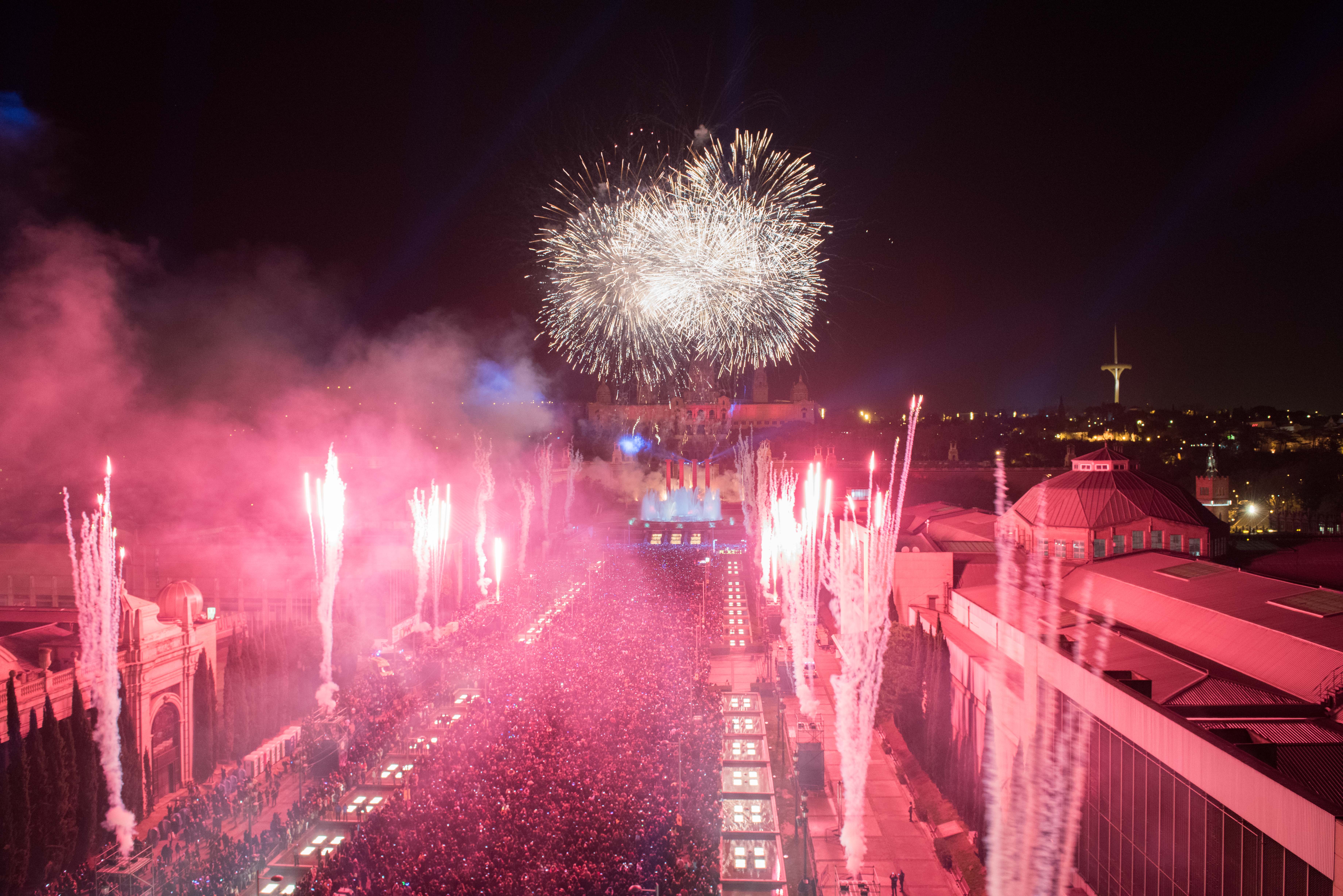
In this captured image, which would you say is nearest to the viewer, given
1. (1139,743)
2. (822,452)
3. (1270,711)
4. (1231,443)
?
(1139,743)

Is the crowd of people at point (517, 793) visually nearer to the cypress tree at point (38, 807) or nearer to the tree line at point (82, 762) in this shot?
the tree line at point (82, 762)

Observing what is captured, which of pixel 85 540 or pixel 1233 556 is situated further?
pixel 1233 556

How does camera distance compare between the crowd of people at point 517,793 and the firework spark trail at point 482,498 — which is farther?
the firework spark trail at point 482,498

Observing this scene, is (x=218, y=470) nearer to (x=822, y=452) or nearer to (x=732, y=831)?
(x=732, y=831)

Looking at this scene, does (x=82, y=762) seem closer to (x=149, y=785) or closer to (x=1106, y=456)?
(x=149, y=785)

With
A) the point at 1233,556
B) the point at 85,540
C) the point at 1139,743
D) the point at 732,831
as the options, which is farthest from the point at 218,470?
the point at 1233,556

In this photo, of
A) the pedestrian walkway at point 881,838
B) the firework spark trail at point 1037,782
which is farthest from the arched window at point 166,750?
the firework spark trail at point 1037,782

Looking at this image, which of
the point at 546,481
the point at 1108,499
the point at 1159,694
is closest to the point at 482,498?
the point at 546,481
